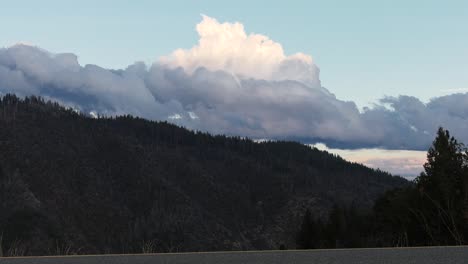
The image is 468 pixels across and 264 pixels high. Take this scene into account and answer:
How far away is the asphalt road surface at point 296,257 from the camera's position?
6879mm

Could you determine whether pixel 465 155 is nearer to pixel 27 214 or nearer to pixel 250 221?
pixel 27 214

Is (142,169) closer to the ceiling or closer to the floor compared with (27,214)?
closer to the ceiling

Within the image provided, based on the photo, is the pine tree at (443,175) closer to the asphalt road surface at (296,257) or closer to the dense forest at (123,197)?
the asphalt road surface at (296,257)

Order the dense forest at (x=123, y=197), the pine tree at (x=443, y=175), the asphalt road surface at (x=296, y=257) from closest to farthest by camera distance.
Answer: the asphalt road surface at (x=296, y=257) → the pine tree at (x=443, y=175) → the dense forest at (x=123, y=197)

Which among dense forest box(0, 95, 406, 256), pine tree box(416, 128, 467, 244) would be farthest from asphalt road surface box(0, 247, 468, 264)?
dense forest box(0, 95, 406, 256)

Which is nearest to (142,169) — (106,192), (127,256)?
(106,192)

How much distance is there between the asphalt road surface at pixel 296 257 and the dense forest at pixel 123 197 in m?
97.7

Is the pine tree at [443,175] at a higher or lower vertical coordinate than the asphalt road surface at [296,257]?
higher

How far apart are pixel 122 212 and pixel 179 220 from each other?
700 inches

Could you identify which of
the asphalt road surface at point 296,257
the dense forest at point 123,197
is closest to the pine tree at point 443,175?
the asphalt road surface at point 296,257

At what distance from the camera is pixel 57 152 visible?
168 metres

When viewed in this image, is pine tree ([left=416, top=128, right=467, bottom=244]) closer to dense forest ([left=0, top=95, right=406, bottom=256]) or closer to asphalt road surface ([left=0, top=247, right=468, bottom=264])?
asphalt road surface ([left=0, top=247, right=468, bottom=264])

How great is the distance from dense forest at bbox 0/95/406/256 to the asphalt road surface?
320 feet

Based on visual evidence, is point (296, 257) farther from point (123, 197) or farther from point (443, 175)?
point (123, 197)
